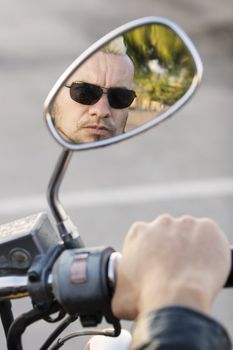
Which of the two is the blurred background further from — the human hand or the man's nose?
the human hand

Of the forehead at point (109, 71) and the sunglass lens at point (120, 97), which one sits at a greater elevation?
the forehead at point (109, 71)

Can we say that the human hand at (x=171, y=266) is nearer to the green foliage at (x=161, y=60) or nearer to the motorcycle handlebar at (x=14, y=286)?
the motorcycle handlebar at (x=14, y=286)

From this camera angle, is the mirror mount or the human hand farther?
the mirror mount

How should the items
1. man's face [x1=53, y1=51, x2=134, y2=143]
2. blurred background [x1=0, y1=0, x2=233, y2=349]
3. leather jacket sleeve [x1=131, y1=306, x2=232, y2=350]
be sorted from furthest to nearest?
1. blurred background [x1=0, y1=0, x2=233, y2=349]
2. man's face [x1=53, y1=51, x2=134, y2=143]
3. leather jacket sleeve [x1=131, y1=306, x2=232, y2=350]

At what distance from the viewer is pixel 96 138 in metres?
1.39

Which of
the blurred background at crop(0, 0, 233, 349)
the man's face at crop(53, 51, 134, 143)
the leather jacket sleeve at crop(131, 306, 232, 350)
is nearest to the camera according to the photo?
the leather jacket sleeve at crop(131, 306, 232, 350)

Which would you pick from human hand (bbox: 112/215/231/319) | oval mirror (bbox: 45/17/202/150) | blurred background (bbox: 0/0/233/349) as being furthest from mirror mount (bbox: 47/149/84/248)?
blurred background (bbox: 0/0/233/349)

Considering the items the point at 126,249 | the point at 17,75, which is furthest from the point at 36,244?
the point at 17,75

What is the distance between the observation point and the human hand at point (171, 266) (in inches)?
43.4

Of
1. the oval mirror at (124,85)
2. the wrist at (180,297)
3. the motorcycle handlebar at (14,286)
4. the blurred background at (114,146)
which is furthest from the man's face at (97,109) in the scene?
the blurred background at (114,146)

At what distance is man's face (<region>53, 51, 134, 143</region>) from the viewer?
138 cm

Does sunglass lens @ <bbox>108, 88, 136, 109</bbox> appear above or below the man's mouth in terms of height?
above

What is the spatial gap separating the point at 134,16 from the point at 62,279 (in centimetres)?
724

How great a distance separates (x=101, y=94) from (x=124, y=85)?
0.04 m
